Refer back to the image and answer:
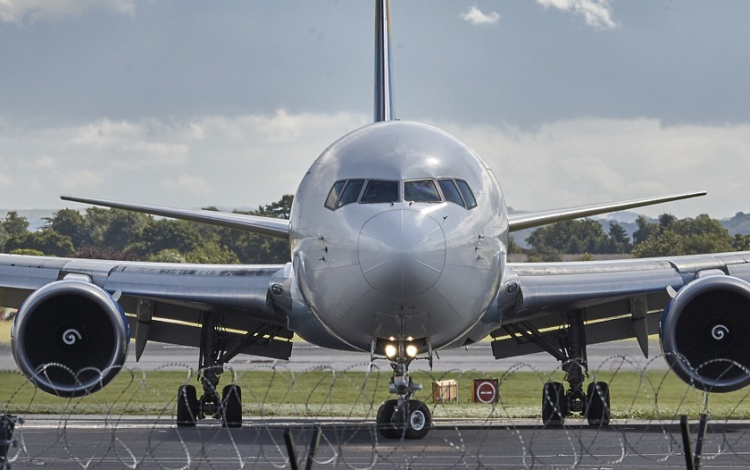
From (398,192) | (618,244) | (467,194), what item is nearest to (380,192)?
(398,192)

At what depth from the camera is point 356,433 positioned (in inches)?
666

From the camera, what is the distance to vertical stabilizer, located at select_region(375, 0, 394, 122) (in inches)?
878

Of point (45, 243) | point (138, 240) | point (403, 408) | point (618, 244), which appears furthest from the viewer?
point (618, 244)

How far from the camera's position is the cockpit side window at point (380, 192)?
14.4 metres

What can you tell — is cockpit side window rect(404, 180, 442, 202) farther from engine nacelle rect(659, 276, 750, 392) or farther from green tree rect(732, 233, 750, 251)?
green tree rect(732, 233, 750, 251)

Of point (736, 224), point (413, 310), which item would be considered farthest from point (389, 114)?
point (736, 224)

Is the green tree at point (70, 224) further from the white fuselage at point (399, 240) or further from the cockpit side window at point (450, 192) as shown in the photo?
the cockpit side window at point (450, 192)

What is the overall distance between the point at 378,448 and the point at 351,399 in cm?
930

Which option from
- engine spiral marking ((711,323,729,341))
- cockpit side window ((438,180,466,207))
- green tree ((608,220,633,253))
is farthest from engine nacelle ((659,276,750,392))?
green tree ((608,220,633,253))

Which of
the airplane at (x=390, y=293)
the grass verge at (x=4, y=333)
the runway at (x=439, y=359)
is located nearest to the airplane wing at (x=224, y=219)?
the airplane at (x=390, y=293)

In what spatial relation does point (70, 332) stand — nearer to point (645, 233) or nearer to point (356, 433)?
point (356, 433)

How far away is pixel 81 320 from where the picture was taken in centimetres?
1772

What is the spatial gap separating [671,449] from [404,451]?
2.97 m

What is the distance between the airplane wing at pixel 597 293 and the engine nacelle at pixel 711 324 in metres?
0.28
